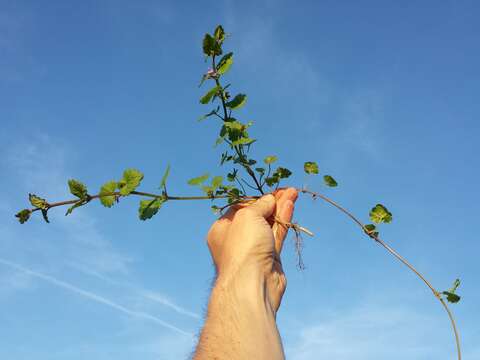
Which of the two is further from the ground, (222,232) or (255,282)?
(222,232)

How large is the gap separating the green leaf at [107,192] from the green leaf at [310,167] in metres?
1.49

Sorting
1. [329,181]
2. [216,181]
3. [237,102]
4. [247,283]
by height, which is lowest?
[247,283]

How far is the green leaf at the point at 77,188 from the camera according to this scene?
9.12ft

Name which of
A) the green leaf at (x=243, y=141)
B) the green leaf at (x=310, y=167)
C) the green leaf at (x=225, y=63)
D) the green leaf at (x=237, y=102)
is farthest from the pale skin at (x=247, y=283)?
the green leaf at (x=225, y=63)

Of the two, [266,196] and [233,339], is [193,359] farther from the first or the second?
[266,196]

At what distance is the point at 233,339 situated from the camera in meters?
2.45

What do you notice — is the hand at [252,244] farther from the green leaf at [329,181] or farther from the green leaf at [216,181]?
the green leaf at [329,181]

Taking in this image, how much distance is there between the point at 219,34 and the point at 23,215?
4.88 feet

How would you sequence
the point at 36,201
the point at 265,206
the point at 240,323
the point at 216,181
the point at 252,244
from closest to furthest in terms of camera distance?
the point at 240,323 → the point at 36,201 → the point at 252,244 → the point at 216,181 → the point at 265,206

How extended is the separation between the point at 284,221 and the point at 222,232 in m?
0.50

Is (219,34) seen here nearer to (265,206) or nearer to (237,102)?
(237,102)

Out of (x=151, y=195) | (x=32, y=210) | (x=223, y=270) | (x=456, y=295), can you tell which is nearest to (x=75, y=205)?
(x=32, y=210)

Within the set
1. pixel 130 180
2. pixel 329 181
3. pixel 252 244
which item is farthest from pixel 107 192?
pixel 329 181

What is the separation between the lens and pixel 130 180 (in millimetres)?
2893
